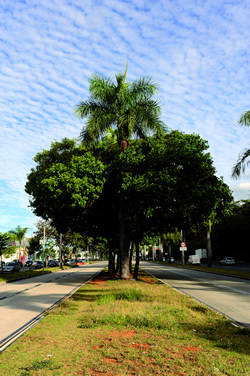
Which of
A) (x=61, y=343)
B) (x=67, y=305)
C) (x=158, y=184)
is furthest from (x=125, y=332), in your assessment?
(x=158, y=184)

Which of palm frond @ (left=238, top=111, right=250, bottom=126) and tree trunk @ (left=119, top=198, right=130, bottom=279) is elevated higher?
palm frond @ (left=238, top=111, right=250, bottom=126)

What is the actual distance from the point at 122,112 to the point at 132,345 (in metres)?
17.8

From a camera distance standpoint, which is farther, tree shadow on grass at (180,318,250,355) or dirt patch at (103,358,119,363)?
tree shadow on grass at (180,318,250,355)

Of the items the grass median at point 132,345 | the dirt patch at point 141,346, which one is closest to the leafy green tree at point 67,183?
the grass median at point 132,345

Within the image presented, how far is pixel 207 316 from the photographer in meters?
9.51

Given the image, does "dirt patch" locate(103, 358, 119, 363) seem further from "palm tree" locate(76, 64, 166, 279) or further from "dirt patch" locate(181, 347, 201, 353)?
"palm tree" locate(76, 64, 166, 279)

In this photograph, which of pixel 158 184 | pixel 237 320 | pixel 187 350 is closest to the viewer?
pixel 187 350

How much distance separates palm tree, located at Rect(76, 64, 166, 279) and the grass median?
13749 mm

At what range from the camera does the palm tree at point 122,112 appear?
22281 millimetres

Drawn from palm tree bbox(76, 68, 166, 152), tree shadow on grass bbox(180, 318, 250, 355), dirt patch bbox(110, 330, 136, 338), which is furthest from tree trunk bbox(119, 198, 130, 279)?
dirt patch bbox(110, 330, 136, 338)

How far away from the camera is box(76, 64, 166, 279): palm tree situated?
73.1ft

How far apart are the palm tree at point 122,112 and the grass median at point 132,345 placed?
541 inches

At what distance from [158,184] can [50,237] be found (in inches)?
1841

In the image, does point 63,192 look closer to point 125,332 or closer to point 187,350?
point 125,332
